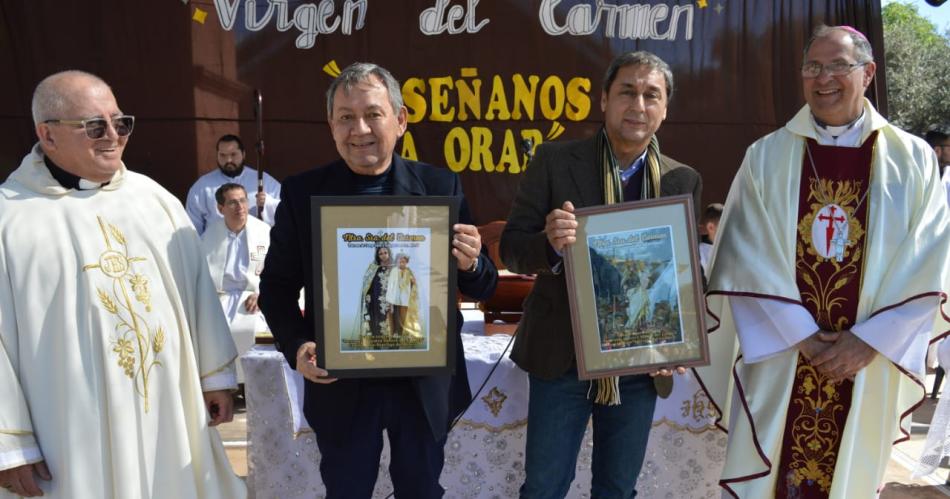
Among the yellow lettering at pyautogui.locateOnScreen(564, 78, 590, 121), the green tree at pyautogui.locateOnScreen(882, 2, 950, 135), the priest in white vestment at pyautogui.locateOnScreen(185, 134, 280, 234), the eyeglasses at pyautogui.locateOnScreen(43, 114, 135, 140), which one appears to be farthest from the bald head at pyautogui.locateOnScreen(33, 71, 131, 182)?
the green tree at pyautogui.locateOnScreen(882, 2, 950, 135)

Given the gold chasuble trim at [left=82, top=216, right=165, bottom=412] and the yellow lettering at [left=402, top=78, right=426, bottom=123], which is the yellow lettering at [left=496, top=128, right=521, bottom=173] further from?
the gold chasuble trim at [left=82, top=216, right=165, bottom=412]

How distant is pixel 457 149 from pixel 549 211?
6.70m

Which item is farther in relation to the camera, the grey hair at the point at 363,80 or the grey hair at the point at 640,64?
the grey hair at the point at 640,64

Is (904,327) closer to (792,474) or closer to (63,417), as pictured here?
(792,474)

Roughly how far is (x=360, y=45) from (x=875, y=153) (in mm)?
7088

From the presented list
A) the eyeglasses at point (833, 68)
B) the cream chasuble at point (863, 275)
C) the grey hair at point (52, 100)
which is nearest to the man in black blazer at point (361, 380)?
the grey hair at point (52, 100)

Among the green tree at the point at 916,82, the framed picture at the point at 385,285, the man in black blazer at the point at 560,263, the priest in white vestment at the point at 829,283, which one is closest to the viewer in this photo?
the framed picture at the point at 385,285

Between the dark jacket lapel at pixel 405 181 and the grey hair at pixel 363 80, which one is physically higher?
the grey hair at pixel 363 80

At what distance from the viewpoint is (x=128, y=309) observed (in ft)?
8.16

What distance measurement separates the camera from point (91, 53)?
8961 millimetres

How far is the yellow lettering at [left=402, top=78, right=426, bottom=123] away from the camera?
9281mm

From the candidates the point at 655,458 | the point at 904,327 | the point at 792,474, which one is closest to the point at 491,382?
the point at 655,458

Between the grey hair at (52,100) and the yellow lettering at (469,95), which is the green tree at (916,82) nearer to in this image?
the yellow lettering at (469,95)

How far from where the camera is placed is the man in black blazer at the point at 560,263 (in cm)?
272
